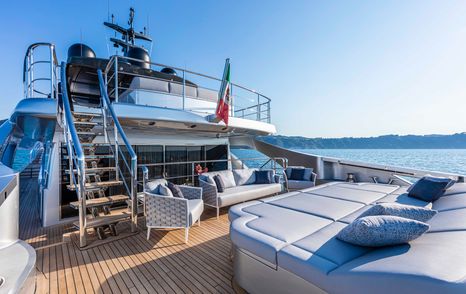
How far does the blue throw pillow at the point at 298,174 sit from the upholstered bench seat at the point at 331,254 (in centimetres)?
326

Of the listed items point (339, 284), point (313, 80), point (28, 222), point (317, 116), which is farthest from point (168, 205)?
point (317, 116)

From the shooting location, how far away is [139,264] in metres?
2.43

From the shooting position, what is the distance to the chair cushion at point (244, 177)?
5.05 m

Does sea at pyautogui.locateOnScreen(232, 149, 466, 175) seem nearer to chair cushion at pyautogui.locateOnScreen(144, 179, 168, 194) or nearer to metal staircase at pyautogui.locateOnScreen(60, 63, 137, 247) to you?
chair cushion at pyautogui.locateOnScreen(144, 179, 168, 194)

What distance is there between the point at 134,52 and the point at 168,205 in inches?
307

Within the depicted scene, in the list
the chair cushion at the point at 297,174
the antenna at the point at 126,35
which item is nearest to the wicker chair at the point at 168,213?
the chair cushion at the point at 297,174

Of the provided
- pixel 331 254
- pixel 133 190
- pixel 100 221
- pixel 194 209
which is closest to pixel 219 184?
pixel 194 209

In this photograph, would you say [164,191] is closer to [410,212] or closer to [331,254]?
[331,254]

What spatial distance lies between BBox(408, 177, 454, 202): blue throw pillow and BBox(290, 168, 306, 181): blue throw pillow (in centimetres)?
304

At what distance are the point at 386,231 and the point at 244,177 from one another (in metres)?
3.87

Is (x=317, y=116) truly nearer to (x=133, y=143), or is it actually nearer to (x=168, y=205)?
(x=133, y=143)

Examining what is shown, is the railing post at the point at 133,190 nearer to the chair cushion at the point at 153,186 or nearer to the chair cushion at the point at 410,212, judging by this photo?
the chair cushion at the point at 153,186

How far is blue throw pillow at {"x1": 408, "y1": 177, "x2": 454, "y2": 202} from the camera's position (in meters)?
2.73

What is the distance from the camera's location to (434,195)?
2.72 m
